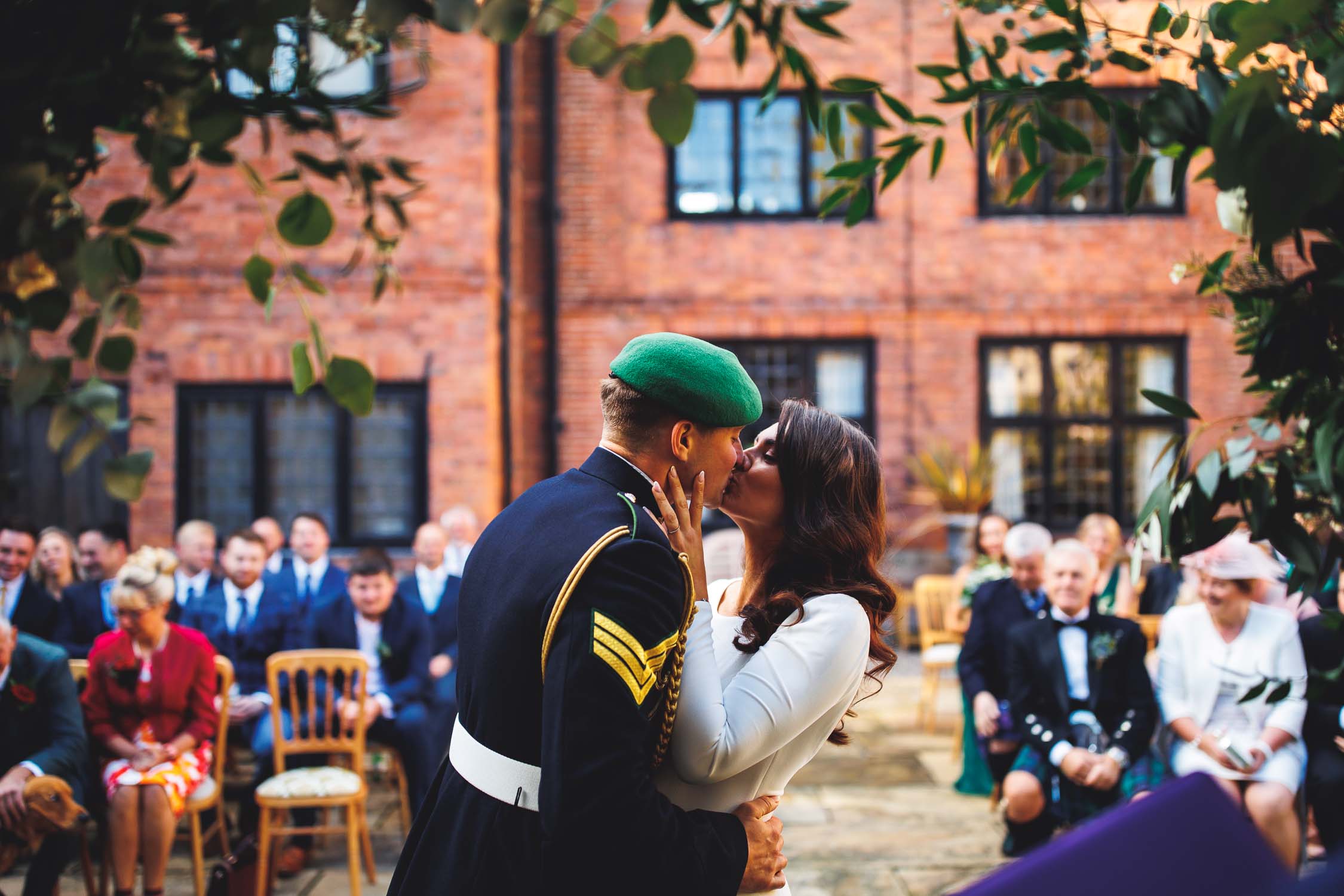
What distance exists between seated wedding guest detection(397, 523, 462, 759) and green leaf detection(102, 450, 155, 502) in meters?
4.24

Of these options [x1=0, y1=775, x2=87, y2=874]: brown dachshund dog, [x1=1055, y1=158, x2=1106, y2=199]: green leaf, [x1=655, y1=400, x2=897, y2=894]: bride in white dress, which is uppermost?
[x1=1055, y1=158, x2=1106, y2=199]: green leaf

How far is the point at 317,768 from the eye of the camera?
527 cm

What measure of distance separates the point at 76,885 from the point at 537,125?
Result: 8.95 metres

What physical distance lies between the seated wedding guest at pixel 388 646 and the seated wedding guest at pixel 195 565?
1.60 meters

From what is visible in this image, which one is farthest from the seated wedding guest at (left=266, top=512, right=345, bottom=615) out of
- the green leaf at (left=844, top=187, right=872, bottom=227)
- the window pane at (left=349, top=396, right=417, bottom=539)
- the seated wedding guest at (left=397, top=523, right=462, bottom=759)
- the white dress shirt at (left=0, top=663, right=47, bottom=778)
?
the green leaf at (left=844, top=187, right=872, bottom=227)

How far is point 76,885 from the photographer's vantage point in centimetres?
511

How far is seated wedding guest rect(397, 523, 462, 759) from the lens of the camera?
5.66 meters

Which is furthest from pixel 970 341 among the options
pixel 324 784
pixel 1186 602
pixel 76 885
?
pixel 76 885

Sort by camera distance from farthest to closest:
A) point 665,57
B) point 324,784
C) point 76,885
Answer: point 76,885, point 324,784, point 665,57

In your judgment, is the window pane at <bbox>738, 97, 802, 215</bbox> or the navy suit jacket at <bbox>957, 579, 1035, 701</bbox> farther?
the window pane at <bbox>738, 97, 802, 215</bbox>

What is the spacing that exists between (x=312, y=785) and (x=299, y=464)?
631 centimetres

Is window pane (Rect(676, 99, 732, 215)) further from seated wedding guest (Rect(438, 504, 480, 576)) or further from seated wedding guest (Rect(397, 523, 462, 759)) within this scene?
seated wedding guest (Rect(397, 523, 462, 759))

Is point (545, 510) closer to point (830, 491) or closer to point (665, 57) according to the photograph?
point (830, 491)

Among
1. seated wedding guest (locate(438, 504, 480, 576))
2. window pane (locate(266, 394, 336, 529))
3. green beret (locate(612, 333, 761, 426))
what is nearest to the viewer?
green beret (locate(612, 333, 761, 426))
